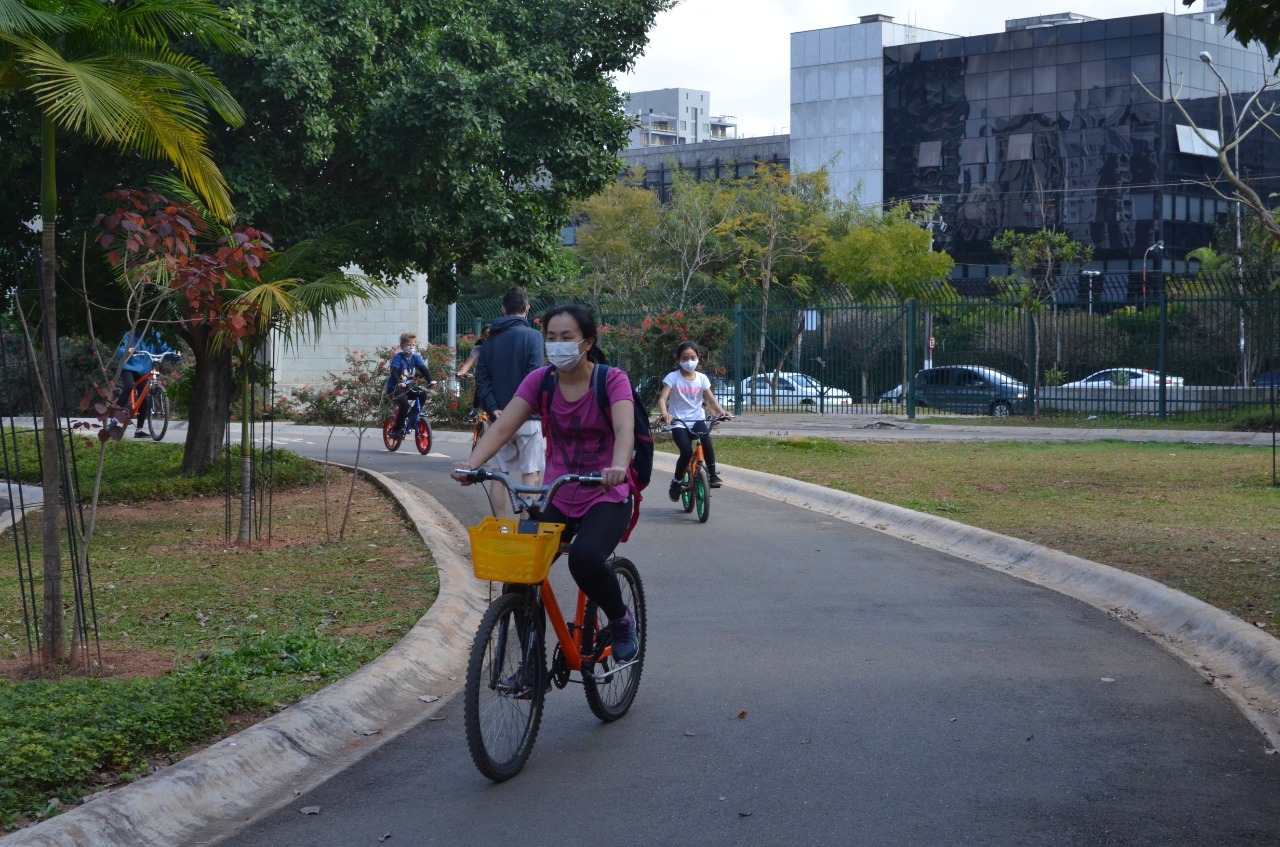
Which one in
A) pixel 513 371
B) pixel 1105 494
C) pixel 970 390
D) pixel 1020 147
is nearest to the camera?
pixel 513 371

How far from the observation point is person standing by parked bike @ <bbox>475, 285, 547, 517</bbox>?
1060 centimetres

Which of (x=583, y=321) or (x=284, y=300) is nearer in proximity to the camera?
(x=583, y=321)

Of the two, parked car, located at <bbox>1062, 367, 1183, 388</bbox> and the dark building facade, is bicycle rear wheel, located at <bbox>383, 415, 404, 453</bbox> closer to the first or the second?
parked car, located at <bbox>1062, 367, 1183, 388</bbox>

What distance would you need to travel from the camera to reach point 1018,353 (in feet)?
95.7

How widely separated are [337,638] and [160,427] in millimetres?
16534

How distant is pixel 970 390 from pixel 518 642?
25.9 m

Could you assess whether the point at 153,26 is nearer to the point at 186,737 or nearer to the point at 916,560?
the point at 186,737

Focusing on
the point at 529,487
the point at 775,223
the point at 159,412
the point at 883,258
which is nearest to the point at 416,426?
the point at 159,412

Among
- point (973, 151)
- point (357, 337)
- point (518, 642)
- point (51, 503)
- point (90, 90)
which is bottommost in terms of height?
point (518, 642)

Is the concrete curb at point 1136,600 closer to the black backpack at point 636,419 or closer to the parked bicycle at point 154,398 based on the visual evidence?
the black backpack at point 636,419

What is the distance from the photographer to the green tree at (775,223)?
2018 inches

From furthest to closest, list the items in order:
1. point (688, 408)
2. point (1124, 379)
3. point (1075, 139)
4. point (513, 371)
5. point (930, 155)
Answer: point (930, 155) → point (1075, 139) → point (1124, 379) → point (688, 408) → point (513, 371)

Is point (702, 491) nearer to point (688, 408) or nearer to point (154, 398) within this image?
point (688, 408)

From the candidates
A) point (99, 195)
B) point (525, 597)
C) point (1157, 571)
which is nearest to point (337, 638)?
point (525, 597)
